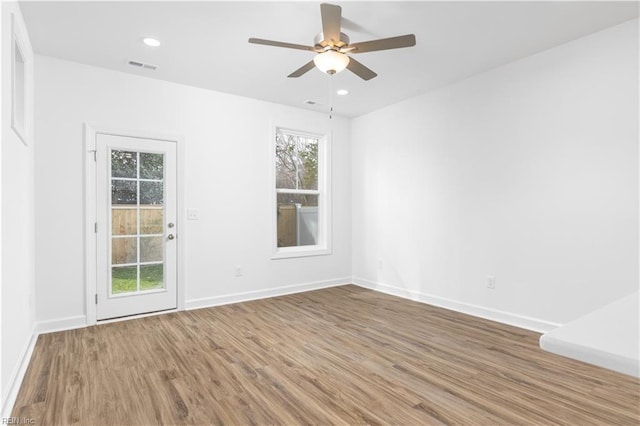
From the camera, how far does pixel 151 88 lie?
13.3ft

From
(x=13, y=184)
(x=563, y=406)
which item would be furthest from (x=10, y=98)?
(x=563, y=406)

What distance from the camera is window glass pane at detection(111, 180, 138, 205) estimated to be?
387 cm

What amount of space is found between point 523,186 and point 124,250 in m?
4.29

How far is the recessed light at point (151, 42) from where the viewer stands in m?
3.15

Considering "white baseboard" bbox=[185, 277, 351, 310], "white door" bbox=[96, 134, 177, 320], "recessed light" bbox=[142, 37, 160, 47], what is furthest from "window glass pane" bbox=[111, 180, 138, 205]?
"recessed light" bbox=[142, 37, 160, 47]

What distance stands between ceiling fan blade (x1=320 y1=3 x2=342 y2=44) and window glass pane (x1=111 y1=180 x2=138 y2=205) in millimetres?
2717

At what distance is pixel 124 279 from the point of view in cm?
391

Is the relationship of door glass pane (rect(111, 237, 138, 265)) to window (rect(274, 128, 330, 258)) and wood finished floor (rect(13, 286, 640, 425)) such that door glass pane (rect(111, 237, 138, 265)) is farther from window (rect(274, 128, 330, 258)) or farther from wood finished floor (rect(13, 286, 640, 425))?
window (rect(274, 128, 330, 258))

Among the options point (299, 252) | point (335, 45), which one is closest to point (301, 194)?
point (299, 252)

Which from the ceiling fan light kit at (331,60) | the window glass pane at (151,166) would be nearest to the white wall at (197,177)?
the window glass pane at (151,166)

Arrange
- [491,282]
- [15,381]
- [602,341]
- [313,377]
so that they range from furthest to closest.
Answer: [491,282]
[313,377]
[15,381]
[602,341]

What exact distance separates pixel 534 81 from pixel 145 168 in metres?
4.21

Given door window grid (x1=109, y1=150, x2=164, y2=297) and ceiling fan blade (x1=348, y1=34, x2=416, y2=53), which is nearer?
ceiling fan blade (x1=348, y1=34, x2=416, y2=53)

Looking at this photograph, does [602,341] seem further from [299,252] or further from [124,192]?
[299,252]
